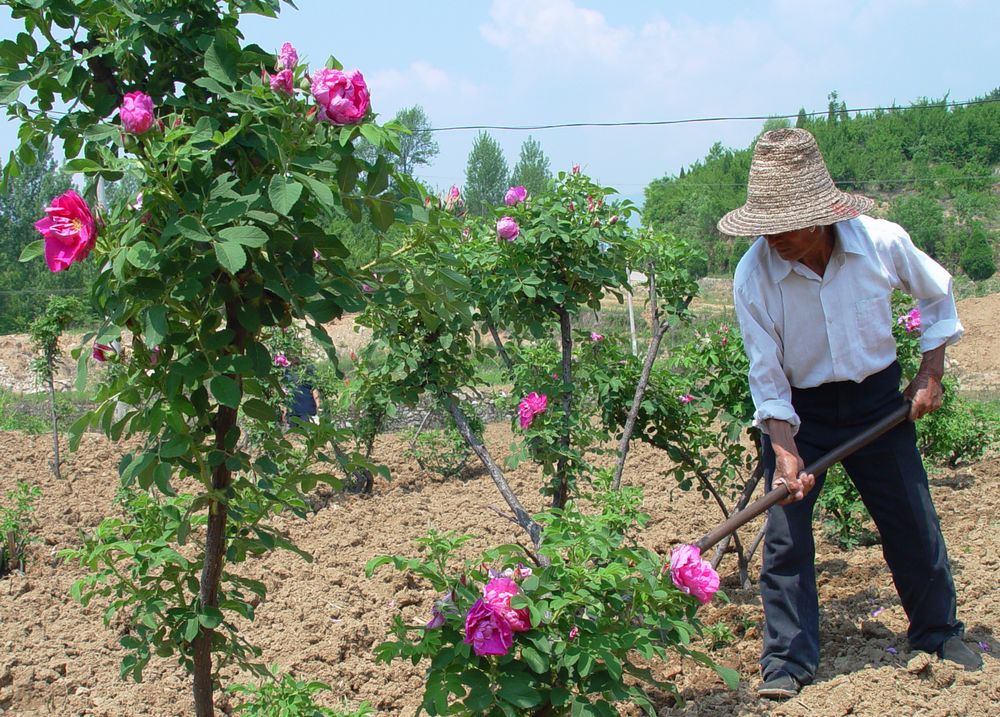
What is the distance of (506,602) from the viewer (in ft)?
6.43

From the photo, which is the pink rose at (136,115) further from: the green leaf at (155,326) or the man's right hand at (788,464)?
the man's right hand at (788,464)

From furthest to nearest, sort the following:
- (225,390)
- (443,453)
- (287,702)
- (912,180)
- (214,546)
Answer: (912,180), (443,453), (287,702), (214,546), (225,390)

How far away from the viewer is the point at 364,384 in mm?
4461

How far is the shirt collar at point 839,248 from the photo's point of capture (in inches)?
109

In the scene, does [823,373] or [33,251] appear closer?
[33,251]

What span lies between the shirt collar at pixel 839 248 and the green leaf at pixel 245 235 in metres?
1.72

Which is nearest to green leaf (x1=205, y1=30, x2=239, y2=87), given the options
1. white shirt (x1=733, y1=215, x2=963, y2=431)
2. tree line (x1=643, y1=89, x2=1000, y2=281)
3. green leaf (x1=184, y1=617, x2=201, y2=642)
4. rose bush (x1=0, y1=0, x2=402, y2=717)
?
rose bush (x1=0, y1=0, x2=402, y2=717)

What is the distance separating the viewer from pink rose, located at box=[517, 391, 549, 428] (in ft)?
11.7

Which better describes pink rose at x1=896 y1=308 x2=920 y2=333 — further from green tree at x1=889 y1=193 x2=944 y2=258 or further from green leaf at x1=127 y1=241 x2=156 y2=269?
green tree at x1=889 y1=193 x2=944 y2=258

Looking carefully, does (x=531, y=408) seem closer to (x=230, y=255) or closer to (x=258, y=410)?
(x=258, y=410)

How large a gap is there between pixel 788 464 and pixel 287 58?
1.85 meters

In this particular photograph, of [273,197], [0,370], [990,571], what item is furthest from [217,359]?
[0,370]

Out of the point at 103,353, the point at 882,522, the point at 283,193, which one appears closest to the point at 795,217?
the point at 882,522

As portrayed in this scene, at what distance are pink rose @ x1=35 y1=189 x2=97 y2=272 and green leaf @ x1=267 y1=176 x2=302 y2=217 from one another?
35cm
